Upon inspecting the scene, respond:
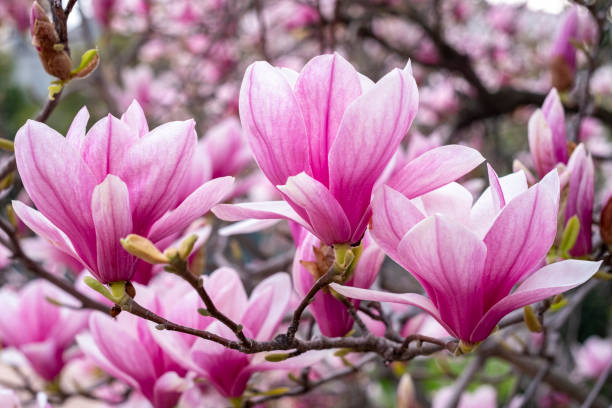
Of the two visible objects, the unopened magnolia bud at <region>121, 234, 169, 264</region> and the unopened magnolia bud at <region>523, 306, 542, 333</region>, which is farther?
the unopened magnolia bud at <region>523, 306, 542, 333</region>

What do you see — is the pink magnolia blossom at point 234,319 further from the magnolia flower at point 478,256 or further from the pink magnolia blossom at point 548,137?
the pink magnolia blossom at point 548,137

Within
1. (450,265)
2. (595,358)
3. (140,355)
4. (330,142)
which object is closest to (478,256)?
(450,265)

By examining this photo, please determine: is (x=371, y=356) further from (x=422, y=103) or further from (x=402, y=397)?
(x=422, y=103)

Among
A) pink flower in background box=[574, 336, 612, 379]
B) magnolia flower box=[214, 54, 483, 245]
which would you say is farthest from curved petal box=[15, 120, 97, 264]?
pink flower in background box=[574, 336, 612, 379]

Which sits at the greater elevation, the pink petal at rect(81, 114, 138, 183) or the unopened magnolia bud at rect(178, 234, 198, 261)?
the pink petal at rect(81, 114, 138, 183)

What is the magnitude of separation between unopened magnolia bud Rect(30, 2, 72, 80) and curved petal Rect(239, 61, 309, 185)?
20cm

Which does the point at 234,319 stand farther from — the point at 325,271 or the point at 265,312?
the point at 325,271

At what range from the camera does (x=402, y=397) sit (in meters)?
0.91

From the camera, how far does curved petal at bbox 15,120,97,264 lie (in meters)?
0.44

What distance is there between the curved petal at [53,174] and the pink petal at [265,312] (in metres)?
0.22

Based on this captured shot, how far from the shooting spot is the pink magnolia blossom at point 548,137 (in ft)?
2.16

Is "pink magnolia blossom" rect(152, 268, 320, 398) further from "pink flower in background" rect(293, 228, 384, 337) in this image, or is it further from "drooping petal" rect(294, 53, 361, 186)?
"drooping petal" rect(294, 53, 361, 186)

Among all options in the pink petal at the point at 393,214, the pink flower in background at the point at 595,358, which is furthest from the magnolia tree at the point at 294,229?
the pink flower in background at the point at 595,358

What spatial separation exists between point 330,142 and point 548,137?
1.02 feet
